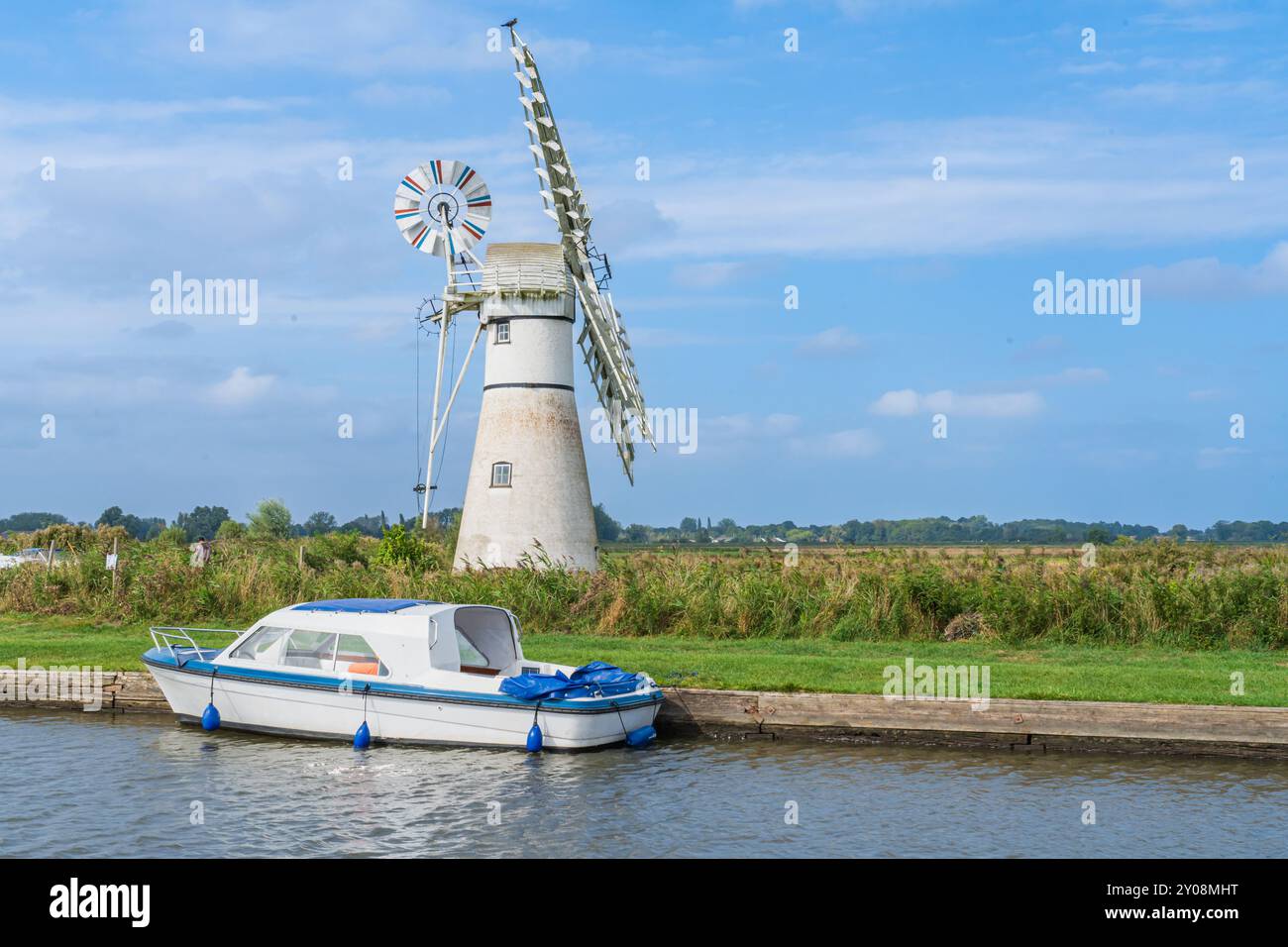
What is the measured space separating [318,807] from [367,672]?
3999mm

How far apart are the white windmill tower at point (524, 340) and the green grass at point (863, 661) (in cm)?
996

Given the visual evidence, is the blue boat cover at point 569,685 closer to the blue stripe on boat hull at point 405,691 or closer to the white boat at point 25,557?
the blue stripe on boat hull at point 405,691

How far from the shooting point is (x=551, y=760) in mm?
16891

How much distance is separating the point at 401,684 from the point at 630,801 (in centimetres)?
490

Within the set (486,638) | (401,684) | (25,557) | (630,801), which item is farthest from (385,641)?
(25,557)

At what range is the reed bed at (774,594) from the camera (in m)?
22.9

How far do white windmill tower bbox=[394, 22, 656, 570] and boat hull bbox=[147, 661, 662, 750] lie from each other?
15.4m

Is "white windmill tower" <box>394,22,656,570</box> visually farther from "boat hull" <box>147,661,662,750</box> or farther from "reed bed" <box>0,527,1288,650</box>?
"boat hull" <box>147,661,662,750</box>

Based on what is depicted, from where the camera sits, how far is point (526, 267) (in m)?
36.1

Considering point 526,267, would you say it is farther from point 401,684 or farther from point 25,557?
point 25,557

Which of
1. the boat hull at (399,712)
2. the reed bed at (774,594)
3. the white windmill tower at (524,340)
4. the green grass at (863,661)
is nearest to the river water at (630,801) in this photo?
the boat hull at (399,712)
